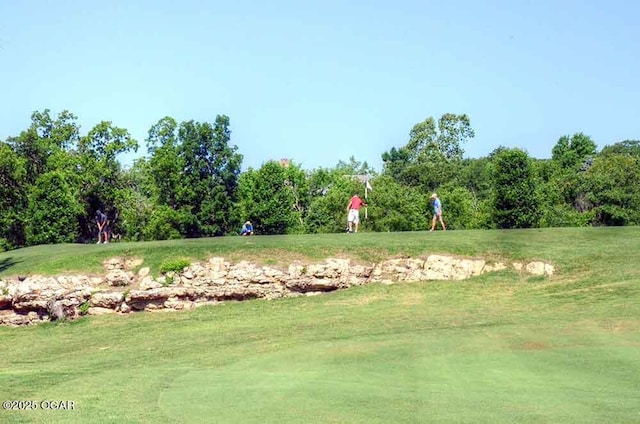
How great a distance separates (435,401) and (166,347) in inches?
522

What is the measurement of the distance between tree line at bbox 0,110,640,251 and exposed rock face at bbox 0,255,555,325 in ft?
74.4

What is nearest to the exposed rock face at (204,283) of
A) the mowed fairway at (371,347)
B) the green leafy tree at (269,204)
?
the mowed fairway at (371,347)

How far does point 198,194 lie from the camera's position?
2867 inches

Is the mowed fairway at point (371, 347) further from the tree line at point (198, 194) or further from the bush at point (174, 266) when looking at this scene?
the tree line at point (198, 194)

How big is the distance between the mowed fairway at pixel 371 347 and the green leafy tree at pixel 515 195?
56.0ft

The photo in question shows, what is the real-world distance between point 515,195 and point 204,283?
89.3ft

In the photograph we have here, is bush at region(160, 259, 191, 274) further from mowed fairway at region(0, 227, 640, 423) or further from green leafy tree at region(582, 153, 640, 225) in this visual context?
green leafy tree at region(582, 153, 640, 225)

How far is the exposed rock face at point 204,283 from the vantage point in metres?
33.3

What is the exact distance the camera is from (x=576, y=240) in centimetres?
3609

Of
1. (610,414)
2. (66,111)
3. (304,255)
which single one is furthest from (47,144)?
(610,414)

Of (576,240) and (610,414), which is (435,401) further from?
(576,240)

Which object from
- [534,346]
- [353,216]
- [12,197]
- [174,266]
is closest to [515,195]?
[353,216]

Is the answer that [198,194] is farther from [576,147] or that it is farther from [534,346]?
[576,147]

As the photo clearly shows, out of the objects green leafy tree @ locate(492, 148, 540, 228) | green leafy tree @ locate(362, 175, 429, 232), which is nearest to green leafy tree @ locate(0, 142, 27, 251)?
green leafy tree @ locate(362, 175, 429, 232)
